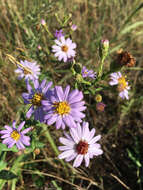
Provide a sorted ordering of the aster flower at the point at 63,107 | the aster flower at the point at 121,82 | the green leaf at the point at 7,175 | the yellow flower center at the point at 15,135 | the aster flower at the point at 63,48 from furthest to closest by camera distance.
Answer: the aster flower at the point at 63,48
the aster flower at the point at 121,82
the green leaf at the point at 7,175
the yellow flower center at the point at 15,135
the aster flower at the point at 63,107

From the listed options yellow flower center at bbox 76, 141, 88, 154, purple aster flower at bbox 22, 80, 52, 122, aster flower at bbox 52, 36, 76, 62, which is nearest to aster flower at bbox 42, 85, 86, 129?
purple aster flower at bbox 22, 80, 52, 122

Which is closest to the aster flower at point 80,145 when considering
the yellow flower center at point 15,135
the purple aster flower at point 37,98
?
the purple aster flower at point 37,98

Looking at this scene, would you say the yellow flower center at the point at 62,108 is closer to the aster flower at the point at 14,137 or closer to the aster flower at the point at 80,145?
the aster flower at the point at 80,145

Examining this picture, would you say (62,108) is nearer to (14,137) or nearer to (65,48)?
(14,137)

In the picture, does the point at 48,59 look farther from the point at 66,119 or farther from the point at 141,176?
the point at 141,176

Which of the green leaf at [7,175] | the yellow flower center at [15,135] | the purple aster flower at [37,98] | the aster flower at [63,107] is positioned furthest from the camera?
the green leaf at [7,175]

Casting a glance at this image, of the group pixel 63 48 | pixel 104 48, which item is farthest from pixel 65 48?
pixel 104 48
